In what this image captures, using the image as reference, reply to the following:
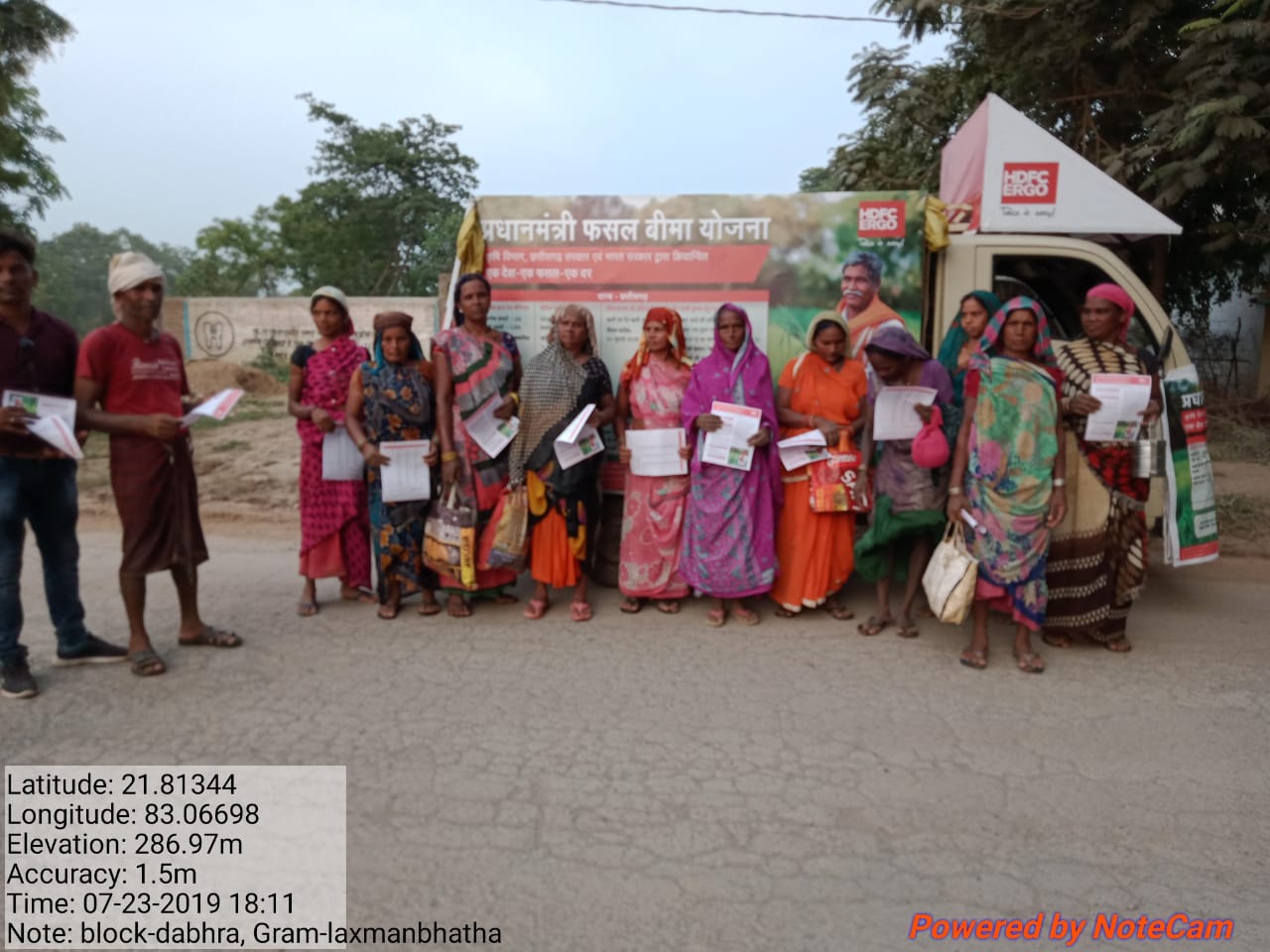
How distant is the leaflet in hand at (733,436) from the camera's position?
14.1 ft

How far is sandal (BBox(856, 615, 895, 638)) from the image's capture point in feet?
14.2

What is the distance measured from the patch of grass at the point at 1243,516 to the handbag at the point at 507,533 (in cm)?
548

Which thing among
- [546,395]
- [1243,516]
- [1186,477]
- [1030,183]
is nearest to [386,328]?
[546,395]

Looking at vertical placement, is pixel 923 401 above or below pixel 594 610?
above

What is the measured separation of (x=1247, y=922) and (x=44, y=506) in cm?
456

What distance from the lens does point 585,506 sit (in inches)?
181

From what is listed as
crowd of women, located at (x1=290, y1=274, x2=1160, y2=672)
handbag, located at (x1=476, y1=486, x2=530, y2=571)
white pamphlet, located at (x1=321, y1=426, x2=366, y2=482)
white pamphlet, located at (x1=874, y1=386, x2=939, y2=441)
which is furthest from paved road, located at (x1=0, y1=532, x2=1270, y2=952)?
white pamphlet, located at (x1=874, y1=386, x2=939, y2=441)

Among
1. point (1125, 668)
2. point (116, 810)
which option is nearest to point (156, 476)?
point (116, 810)

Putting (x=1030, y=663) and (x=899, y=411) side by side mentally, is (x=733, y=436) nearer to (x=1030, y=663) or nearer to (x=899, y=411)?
(x=899, y=411)

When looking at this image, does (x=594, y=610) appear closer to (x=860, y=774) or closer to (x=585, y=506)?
(x=585, y=506)

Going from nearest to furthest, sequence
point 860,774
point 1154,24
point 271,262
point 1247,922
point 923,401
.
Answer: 1. point 1247,922
2. point 860,774
3. point 923,401
4. point 1154,24
5. point 271,262

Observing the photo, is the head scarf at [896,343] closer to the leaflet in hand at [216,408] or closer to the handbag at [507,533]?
the handbag at [507,533]

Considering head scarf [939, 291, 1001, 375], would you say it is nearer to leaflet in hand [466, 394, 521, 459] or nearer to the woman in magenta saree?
the woman in magenta saree

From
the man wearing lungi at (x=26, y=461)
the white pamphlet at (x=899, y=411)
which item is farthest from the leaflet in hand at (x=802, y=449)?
the man wearing lungi at (x=26, y=461)
